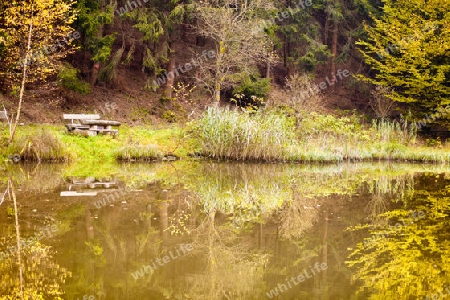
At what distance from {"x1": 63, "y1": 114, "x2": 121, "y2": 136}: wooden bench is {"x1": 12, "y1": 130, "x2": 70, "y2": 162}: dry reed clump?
7.08 ft

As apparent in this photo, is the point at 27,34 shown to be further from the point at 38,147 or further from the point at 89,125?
the point at 89,125

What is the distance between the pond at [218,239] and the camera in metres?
4.82

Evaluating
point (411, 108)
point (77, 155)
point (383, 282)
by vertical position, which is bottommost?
point (383, 282)

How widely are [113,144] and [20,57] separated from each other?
3.89 meters

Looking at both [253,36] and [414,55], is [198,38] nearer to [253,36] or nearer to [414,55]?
[253,36]

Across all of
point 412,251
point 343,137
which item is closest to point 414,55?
point 343,137

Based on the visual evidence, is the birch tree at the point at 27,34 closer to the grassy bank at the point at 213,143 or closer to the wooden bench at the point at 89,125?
the grassy bank at the point at 213,143

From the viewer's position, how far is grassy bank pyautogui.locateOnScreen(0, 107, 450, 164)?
14.8m

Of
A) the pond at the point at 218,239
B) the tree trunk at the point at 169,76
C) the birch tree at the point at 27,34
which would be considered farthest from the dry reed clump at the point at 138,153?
the tree trunk at the point at 169,76

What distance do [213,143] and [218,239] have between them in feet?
33.2

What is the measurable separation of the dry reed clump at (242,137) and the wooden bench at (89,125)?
3.34 metres

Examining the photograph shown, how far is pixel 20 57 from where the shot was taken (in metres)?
15.4

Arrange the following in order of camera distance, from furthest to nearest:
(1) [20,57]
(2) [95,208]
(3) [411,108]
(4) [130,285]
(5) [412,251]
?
(3) [411,108] < (1) [20,57] < (2) [95,208] < (5) [412,251] < (4) [130,285]

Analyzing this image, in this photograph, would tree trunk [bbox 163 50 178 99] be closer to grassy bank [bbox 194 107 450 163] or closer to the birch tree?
grassy bank [bbox 194 107 450 163]
